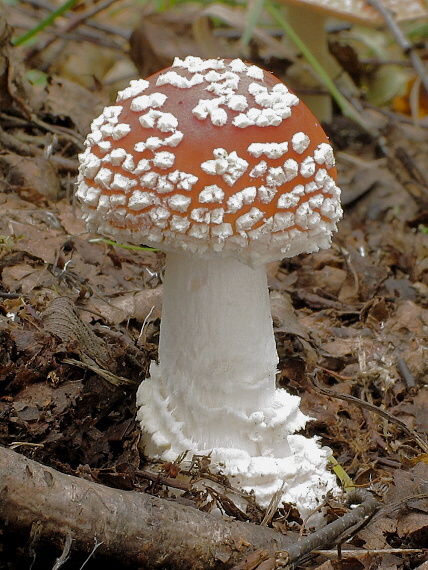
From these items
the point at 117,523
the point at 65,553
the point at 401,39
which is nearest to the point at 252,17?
the point at 401,39

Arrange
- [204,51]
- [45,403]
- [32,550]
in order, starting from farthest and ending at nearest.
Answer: [204,51]
[45,403]
[32,550]

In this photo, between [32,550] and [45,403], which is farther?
[45,403]

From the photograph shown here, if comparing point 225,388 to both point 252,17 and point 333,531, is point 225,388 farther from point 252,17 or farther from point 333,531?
point 252,17

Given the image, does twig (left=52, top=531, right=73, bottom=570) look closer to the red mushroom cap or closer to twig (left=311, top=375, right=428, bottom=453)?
the red mushroom cap

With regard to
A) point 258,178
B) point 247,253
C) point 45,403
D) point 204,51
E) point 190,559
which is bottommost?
point 190,559

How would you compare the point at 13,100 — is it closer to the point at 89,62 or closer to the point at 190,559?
the point at 89,62

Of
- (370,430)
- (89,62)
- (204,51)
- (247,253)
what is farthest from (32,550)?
(89,62)
